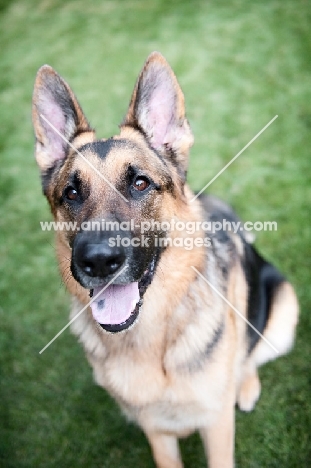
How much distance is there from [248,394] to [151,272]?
1.57m

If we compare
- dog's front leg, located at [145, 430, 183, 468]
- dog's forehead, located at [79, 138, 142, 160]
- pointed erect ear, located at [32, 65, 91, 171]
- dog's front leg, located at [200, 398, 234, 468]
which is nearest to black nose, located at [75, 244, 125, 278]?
dog's forehead, located at [79, 138, 142, 160]

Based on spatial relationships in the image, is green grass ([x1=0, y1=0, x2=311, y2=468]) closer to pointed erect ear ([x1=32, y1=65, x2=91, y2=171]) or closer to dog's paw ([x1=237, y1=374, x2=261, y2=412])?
dog's paw ([x1=237, y1=374, x2=261, y2=412])

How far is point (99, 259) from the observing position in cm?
200

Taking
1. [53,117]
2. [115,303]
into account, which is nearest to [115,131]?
[53,117]

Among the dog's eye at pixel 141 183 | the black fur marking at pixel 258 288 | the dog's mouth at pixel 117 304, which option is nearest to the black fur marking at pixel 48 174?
the dog's eye at pixel 141 183

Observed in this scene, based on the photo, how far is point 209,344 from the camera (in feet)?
8.23

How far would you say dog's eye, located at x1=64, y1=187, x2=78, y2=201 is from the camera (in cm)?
246

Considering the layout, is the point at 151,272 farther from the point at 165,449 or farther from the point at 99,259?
the point at 165,449

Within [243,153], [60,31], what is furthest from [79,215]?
[60,31]

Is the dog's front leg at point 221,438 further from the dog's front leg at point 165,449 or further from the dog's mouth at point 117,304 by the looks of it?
the dog's mouth at point 117,304

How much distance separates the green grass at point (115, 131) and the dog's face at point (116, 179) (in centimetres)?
163

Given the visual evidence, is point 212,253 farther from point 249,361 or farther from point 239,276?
point 249,361

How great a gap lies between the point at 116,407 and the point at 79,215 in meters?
1.86

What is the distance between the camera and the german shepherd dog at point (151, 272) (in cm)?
233
